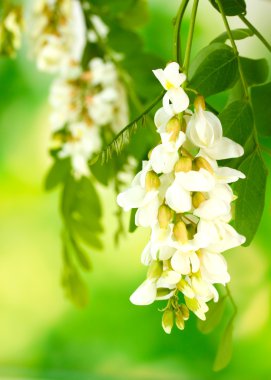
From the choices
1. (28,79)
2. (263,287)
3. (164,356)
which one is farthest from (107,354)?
(28,79)

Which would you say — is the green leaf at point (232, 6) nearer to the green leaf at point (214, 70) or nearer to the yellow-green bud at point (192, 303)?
the green leaf at point (214, 70)

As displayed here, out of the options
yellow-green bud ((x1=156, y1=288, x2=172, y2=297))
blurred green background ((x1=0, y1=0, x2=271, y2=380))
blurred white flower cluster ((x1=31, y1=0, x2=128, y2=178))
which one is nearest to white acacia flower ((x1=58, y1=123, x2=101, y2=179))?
blurred white flower cluster ((x1=31, y1=0, x2=128, y2=178))

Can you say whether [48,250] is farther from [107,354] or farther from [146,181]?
[146,181]

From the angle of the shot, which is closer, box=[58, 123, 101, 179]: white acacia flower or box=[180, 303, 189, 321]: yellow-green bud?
box=[180, 303, 189, 321]: yellow-green bud

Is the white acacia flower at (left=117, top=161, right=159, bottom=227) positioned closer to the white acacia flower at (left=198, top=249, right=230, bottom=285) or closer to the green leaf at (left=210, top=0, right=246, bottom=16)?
A: the white acacia flower at (left=198, top=249, right=230, bottom=285)

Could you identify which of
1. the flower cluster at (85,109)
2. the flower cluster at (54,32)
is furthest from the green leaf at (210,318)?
the flower cluster at (54,32)

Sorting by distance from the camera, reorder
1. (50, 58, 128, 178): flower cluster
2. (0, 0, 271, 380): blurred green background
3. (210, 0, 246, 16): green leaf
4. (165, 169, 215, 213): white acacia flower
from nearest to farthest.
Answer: (165, 169, 215, 213): white acacia flower, (210, 0, 246, 16): green leaf, (50, 58, 128, 178): flower cluster, (0, 0, 271, 380): blurred green background
